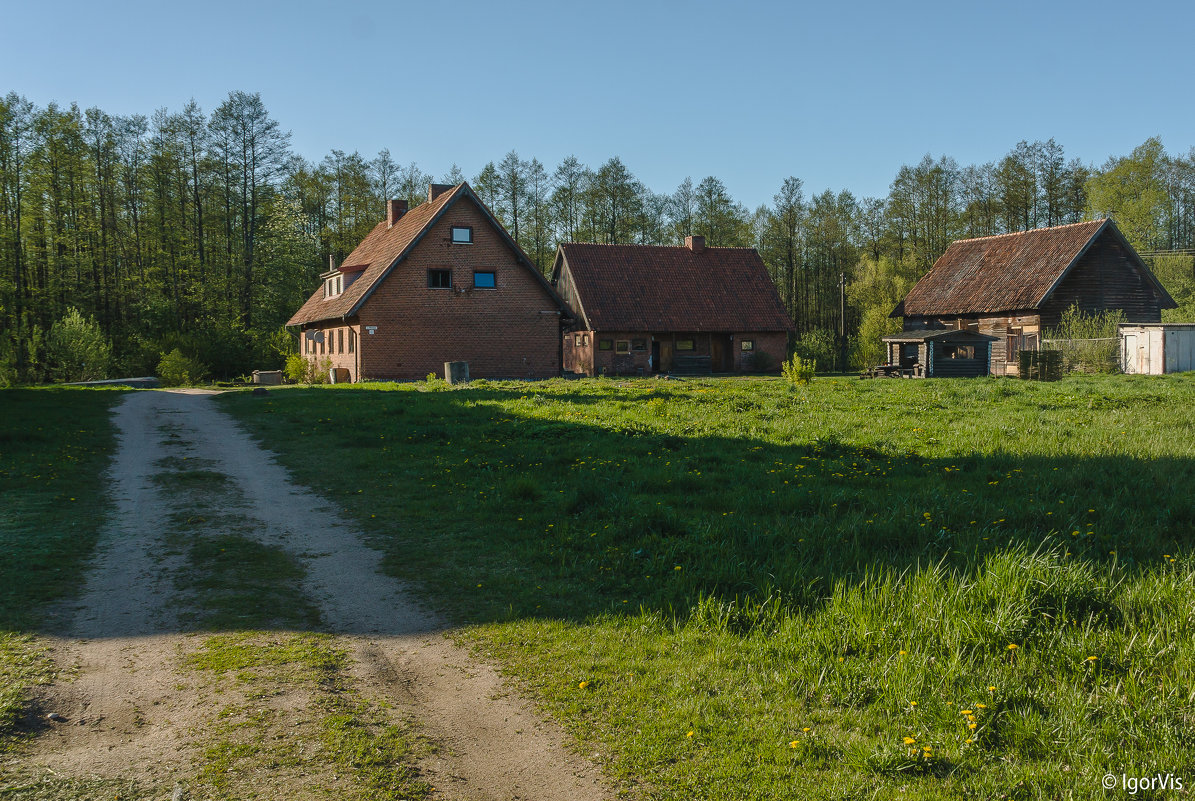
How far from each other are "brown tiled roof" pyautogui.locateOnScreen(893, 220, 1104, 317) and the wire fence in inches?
235

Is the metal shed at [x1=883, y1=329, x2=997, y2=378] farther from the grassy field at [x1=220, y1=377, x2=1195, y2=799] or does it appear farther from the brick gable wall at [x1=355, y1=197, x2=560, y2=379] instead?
the grassy field at [x1=220, y1=377, x2=1195, y2=799]

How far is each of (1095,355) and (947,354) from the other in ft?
32.3

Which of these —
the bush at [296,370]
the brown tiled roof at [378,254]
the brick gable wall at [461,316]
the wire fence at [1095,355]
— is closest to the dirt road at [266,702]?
the brick gable wall at [461,316]

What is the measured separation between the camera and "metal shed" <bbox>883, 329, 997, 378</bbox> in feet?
133

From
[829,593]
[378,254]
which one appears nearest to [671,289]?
[378,254]

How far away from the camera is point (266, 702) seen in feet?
14.3

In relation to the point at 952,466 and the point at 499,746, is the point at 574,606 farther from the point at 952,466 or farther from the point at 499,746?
the point at 952,466

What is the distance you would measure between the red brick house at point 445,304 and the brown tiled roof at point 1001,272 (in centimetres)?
2469

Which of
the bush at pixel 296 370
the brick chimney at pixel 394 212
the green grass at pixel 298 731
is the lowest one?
the green grass at pixel 298 731

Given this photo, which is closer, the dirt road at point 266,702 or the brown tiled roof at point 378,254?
the dirt road at point 266,702

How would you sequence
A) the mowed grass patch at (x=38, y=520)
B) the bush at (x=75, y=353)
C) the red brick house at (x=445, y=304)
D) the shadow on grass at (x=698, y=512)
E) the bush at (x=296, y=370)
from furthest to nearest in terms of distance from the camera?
the bush at (x=296, y=370)
the bush at (x=75, y=353)
the red brick house at (x=445, y=304)
the shadow on grass at (x=698, y=512)
the mowed grass patch at (x=38, y=520)

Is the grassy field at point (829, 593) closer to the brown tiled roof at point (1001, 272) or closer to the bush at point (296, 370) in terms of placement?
the bush at point (296, 370)

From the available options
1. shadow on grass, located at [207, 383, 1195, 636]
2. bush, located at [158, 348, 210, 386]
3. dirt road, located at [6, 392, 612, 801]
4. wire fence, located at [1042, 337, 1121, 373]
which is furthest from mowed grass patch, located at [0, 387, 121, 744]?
wire fence, located at [1042, 337, 1121, 373]

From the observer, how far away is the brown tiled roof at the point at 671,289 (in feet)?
154
